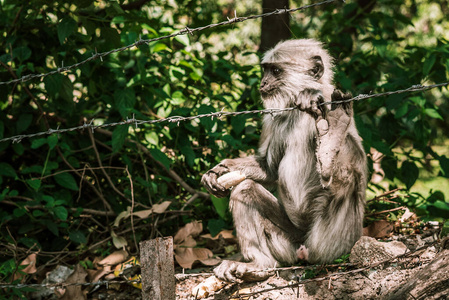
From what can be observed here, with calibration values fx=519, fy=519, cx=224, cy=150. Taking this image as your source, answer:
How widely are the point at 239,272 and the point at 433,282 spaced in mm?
1761

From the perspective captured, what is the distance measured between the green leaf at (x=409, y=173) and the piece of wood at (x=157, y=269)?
3.80 meters

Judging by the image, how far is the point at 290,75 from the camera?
494 cm

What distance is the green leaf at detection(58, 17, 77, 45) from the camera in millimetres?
5211

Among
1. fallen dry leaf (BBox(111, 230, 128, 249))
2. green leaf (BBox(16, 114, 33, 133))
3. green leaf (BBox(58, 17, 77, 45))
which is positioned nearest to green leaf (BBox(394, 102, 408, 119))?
fallen dry leaf (BBox(111, 230, 128, 249))

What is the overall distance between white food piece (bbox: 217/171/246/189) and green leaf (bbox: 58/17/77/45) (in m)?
2.15

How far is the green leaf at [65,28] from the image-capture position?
521 centimetres

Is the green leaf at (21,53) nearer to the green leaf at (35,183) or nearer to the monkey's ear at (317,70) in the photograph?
the green leaf at (35,183)

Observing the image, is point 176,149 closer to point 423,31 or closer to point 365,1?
point 365,1

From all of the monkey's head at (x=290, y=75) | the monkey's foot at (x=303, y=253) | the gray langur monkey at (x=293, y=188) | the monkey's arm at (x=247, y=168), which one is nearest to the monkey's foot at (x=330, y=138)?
the gray langur monkey at (x=293, y=188)

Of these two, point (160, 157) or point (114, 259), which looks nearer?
point (114, 259)

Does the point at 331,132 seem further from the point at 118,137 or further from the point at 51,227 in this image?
the point at 51,227

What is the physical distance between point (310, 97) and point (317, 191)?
1.12 metres

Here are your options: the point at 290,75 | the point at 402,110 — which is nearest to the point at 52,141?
the point at 290,75

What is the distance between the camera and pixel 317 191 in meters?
4.73
